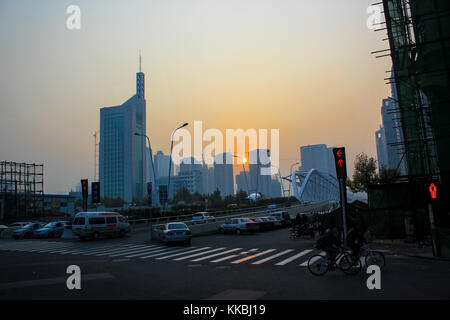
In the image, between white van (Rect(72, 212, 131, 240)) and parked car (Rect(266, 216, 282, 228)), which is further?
parked car (Rect(266, 216, 282, 228))

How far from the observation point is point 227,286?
33.7ft

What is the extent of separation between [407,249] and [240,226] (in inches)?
624

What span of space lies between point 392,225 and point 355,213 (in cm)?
423

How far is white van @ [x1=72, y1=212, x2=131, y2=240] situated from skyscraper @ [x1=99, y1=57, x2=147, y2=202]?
152 meters

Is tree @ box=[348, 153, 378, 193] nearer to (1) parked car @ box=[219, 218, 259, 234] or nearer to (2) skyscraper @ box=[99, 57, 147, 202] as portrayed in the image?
(1) parked car @ box=[219, 218, 259, 234]

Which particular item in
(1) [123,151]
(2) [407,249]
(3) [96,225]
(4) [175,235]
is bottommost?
(2) [407,249]

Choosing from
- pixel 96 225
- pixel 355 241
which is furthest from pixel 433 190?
pixel 96 225

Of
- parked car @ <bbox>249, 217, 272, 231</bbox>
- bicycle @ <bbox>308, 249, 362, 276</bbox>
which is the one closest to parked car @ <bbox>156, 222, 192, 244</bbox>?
parked car @ <bbox>249, 217, 272, 231</bbox>

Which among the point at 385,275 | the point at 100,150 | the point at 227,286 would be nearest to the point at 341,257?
the point at 385,275

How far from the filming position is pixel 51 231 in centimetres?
3431

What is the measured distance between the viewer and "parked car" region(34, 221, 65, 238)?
111 ft

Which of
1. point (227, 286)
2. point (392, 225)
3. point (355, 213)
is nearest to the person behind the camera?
point (227, 286)

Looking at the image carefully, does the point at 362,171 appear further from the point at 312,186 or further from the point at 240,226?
the point at 312,186
